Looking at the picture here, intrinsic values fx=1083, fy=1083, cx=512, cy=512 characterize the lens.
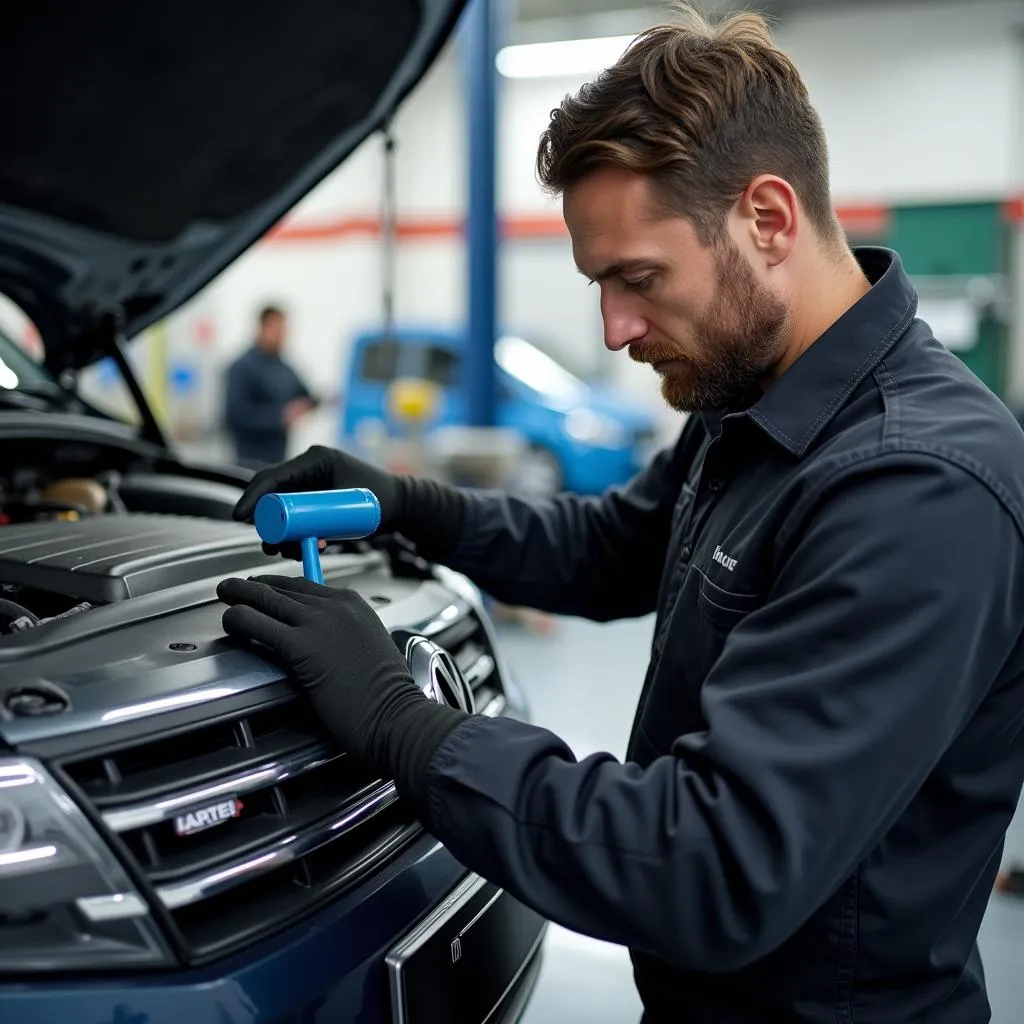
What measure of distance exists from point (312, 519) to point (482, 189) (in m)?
3.79

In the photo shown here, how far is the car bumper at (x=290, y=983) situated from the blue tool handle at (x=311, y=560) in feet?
1.07

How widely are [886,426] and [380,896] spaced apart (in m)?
0.68

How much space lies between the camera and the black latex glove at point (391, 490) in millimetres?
1603

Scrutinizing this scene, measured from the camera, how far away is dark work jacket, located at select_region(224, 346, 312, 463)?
667 cm

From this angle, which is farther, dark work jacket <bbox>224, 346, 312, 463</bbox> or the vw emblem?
dark work jacket <bbox>224, 346, 312, 463</bbox>

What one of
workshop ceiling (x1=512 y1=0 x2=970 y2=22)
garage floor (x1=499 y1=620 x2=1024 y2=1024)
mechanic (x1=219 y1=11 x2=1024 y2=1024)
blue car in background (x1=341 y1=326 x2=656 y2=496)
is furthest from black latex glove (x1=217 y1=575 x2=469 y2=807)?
workshop ceiling (x1=512 y1=0 x2=970 y2=22)

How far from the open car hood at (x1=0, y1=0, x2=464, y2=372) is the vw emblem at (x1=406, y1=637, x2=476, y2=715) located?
46.0 inches

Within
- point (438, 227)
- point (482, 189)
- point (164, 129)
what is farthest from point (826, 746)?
point (438, 227)

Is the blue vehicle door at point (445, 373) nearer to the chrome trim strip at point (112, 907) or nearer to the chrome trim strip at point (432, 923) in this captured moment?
the chrome trim strip at point (432, 923)

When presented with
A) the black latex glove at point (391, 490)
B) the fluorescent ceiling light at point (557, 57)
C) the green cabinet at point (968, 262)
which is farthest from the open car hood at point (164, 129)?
the green cabinet at point (968, 262)

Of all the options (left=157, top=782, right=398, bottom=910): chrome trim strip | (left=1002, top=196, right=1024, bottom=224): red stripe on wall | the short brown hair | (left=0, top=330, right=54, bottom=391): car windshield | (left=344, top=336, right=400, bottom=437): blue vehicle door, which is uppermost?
(left=1002, top=196, right=1024, bottom=224): red stripe on wall

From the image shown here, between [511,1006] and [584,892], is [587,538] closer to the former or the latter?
[511,1006]

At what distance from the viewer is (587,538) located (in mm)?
1735

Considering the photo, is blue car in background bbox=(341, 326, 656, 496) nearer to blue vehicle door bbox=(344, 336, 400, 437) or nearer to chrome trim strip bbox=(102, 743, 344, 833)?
blue vehicle door bbox=(344, 336, 400, 437)
